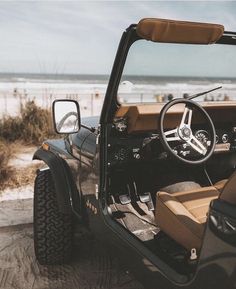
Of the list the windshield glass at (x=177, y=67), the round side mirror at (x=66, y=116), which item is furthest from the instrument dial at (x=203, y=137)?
the round side mirror at (x=66, y=116)

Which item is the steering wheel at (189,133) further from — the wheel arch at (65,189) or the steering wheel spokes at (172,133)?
the wheel arch at (65,189)

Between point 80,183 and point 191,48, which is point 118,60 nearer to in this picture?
point 191,48

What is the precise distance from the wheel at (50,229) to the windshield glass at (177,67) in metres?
0.96

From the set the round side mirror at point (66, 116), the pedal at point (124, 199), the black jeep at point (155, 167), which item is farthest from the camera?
the pedal at point (124, 199)

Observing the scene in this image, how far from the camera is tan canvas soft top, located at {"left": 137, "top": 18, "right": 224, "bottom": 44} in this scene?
6.73 ft

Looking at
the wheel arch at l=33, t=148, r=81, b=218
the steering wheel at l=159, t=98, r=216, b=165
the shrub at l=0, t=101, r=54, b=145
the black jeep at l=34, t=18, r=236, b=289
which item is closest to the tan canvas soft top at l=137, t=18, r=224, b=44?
the black jeep at l=34, t=18, r=236, b=289

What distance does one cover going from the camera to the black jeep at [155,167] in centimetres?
193

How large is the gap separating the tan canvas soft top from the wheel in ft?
4.71

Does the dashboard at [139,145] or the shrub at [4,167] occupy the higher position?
the dashboard at [139,145]

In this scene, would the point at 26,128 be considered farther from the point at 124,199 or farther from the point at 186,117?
the point at 186,117

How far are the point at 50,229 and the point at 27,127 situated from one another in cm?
444

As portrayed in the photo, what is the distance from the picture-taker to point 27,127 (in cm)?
718

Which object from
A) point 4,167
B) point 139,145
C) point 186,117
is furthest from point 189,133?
point 4,167

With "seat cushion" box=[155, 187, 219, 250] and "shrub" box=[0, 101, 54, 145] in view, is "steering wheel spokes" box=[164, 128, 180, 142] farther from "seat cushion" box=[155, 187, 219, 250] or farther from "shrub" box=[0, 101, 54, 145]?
"shrub" box=[0, 101, 54, 145]
